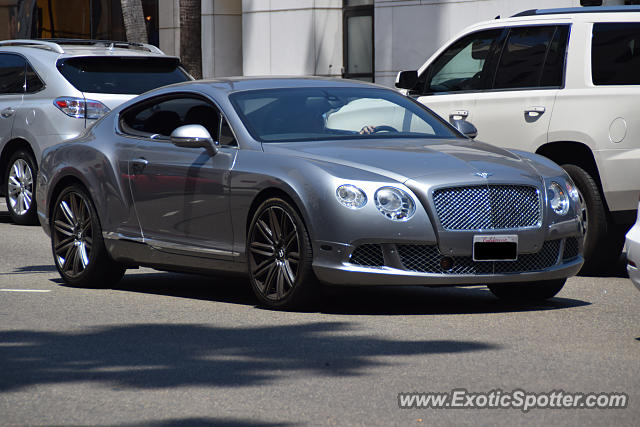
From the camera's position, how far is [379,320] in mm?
7902

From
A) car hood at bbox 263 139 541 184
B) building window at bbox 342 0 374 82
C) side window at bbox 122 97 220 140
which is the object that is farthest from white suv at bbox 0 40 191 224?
building window at bbox 342 0 374 82

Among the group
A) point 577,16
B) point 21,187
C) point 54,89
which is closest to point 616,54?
point 577,16

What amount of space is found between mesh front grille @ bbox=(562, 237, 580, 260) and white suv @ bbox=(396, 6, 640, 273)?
5.65 ft

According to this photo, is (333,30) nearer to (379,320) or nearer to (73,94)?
(73,94)

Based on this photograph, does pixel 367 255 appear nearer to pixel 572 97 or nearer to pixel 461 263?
pixel 461 263

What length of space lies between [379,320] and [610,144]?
3180 millimetres

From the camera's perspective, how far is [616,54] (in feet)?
34.1

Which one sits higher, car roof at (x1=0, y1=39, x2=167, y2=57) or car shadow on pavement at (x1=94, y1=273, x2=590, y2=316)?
car roof at (x1=0, y1=39, x2=167, y2=57)

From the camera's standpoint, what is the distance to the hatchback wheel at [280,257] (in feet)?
26.2

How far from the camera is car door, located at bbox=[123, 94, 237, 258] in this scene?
8.67m

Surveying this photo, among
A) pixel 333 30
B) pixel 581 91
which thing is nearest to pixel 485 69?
pixel 581 91

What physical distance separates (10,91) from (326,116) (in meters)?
7.35

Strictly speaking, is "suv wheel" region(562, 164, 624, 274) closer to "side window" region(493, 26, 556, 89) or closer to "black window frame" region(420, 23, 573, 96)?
"black window frame" region(420, 23, 573, 96)

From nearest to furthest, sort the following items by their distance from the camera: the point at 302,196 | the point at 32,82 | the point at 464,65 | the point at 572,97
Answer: the point at 302,196 → the point at 572,97 → the point at 464,65 → the point at 32,82
